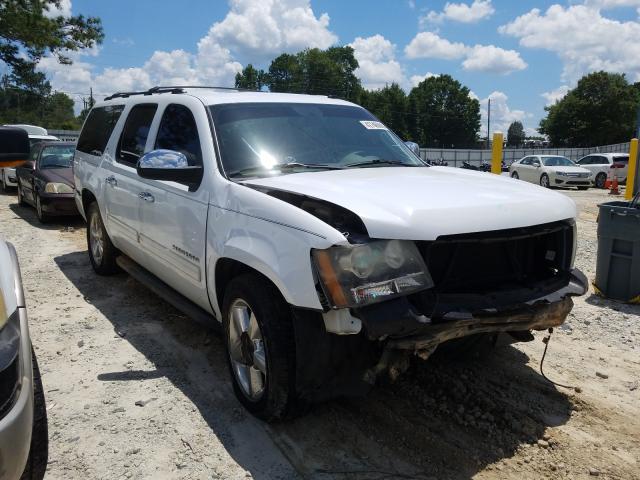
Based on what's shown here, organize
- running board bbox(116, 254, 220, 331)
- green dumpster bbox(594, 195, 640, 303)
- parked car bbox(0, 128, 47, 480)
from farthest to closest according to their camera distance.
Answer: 1. green dumpster bbox(594, 195, 640, 303)
2. running board bbox(116, 254, 220, 331)
3. parked car bbox(0, 128, 47, 480)

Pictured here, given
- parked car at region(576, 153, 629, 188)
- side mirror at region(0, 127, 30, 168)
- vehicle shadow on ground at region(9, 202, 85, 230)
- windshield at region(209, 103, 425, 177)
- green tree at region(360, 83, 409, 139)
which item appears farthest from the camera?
green tree at region(360, 83, 409, 139)

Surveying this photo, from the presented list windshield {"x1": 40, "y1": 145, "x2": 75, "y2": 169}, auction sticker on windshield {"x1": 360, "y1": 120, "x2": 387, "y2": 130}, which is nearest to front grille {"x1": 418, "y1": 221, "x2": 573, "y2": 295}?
auction sticker on windshield {"x1": 360, "y1": 120, "x2": 387, "y2": 130}

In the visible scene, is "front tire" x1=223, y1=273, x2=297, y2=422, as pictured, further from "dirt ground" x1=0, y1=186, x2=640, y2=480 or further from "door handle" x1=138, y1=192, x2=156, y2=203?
"door handle" x1=138, y1=192, x2=156, y2=203

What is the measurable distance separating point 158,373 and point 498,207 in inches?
100

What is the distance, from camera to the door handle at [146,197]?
14.1ft

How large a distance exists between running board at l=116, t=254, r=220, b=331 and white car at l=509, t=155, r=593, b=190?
18106 millimetres

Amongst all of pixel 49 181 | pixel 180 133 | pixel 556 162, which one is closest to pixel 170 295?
pixel 180 133

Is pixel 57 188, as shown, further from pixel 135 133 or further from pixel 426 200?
pixel 426 200

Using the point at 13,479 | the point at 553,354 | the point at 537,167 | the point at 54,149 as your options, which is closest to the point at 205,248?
the point at 13,479

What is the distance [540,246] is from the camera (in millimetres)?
3283

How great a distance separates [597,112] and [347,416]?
78367 millimetres

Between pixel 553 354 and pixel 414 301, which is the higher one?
pixel 414 301

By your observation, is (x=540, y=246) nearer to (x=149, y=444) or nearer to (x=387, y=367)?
(x=387, y=367)

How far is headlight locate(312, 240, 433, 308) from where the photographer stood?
98.3 inches
